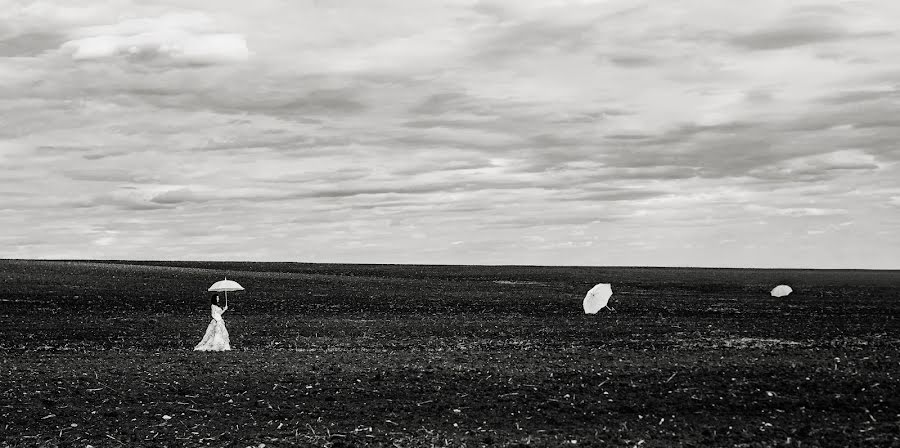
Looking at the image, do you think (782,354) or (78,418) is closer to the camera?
(78,418)

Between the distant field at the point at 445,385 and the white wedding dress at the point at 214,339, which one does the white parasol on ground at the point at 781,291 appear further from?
the white wedding dress at the point at 214,339

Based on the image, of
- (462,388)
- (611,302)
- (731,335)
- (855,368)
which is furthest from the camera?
(611,302)

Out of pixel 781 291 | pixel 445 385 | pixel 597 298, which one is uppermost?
pixel 597 298

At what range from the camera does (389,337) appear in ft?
127

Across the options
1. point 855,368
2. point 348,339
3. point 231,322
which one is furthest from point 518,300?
A: point 855,368

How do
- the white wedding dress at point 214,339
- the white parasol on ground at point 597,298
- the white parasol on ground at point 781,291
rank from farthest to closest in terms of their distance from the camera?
the white parasol on ground at point 781,291 → the white parasol on ground at point 597,298 → the white wedding dress at point 214,339

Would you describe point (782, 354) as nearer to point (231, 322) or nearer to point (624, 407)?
point (624, 407)

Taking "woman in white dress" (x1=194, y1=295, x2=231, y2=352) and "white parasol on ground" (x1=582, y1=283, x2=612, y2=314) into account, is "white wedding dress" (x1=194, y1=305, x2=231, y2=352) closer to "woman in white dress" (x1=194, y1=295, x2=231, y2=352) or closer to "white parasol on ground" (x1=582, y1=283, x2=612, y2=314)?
"woman in white dress" (x1=194, y1=295, x2=231, y2=352)

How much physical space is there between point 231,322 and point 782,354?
94.0 ft

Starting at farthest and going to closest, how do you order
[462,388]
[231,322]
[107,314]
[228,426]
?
[107,314]
[231,322]
[462,388]
[228,426]

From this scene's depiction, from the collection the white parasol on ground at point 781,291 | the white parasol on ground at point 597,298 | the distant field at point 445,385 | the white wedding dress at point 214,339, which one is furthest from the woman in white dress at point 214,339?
the white parasol on ground at point 781,291

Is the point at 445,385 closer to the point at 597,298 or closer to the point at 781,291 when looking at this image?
the point at 597,298

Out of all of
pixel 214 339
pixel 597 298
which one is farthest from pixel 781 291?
pixel 214 339

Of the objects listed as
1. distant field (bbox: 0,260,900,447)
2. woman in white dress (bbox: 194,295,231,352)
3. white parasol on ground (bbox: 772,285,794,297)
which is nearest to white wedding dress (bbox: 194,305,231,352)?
woman in white dress (bbox: 194,295,231,352)
